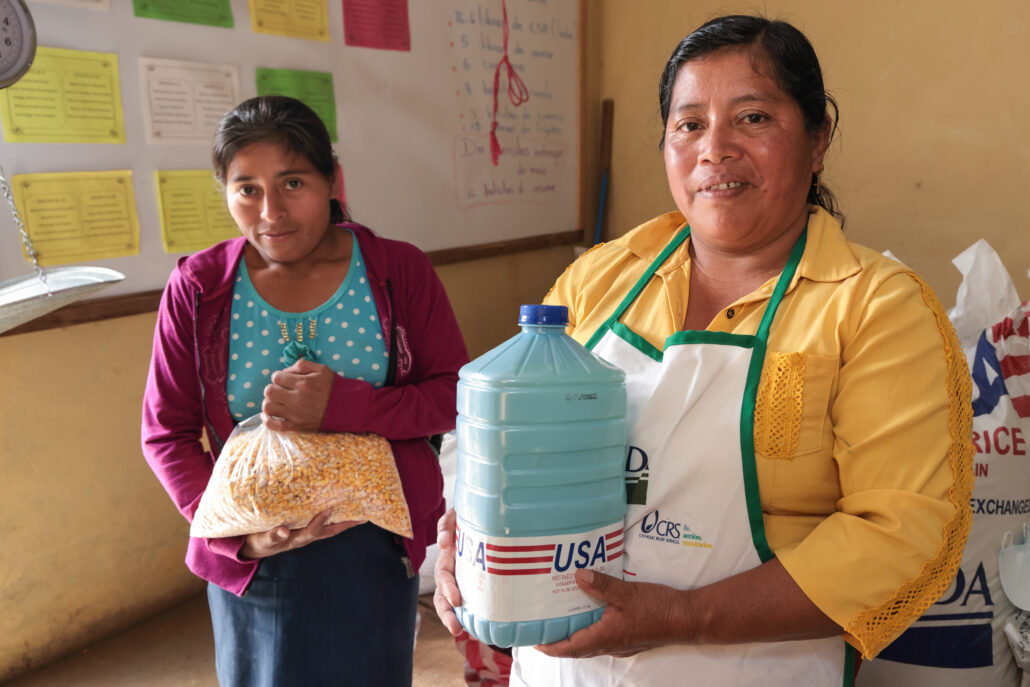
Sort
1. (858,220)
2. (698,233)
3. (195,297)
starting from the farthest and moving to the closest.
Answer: (858,220), (195,297), (698,233)

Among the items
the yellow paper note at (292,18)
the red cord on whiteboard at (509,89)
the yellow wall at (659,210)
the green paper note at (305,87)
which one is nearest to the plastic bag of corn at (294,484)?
the yellow wall at (659,210)

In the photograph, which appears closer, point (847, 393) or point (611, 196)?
point (847, 393)

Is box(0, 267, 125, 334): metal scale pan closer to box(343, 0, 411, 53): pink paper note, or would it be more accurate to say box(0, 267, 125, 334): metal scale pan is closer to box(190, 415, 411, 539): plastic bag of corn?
box(190, 415, 411, 539): plastic bag of corn

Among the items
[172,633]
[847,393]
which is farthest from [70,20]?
[847,393]

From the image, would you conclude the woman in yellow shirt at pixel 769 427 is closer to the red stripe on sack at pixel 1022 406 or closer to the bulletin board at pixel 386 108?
the red stripe on sack at pixel 1022 406

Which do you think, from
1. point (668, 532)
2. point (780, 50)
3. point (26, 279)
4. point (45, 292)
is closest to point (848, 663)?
point (668, 532)

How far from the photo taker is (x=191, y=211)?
2418mm

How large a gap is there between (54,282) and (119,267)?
0.95 m

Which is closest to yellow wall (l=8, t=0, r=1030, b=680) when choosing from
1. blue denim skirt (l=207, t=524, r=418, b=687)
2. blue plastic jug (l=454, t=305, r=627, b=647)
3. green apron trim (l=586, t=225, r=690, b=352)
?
green apron trim (l=586, t=225, r=690, b=352)

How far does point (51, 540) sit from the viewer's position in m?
2.28

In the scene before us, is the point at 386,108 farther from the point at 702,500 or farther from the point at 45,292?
the point at 702,500

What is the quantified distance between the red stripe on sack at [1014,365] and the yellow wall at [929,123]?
117cm

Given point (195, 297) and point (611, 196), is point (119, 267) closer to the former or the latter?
point (195, 297)

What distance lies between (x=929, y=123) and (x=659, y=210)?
1.33 m
